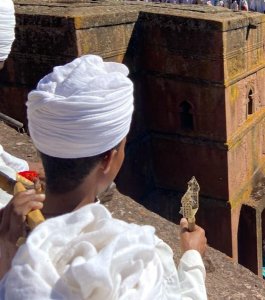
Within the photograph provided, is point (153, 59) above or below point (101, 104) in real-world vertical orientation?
below

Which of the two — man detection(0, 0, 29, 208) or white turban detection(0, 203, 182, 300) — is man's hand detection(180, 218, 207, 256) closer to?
white turban detection(0, 203, 182, 300)

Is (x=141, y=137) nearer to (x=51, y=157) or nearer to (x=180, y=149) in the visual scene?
(x=180, y=149)

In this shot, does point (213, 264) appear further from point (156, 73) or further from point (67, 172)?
point (156, 73)

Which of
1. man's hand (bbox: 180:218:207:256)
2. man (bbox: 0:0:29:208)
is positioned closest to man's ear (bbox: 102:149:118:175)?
man's hand (bbox: 180:218:207:256)

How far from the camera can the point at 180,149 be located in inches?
390

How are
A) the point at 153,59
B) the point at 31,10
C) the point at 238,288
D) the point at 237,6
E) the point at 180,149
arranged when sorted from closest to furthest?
the point at 238,288
the point at 31,10
the point at 153,59
the point at 180,149
the point at 237,6

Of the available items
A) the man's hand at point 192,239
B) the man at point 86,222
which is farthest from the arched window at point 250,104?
the man at point 86,222

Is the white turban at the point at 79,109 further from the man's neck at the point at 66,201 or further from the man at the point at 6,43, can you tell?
the man at the point at 6,43

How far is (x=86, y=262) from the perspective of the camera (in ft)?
5.03

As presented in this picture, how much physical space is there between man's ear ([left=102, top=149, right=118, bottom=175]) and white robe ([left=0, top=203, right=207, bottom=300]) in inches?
9.5

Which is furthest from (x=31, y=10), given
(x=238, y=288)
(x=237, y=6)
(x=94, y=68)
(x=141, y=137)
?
(x=237, y=6)

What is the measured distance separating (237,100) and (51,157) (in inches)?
307

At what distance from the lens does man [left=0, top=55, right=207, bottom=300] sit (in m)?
1.55

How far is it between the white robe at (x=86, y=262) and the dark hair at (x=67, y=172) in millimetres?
194
